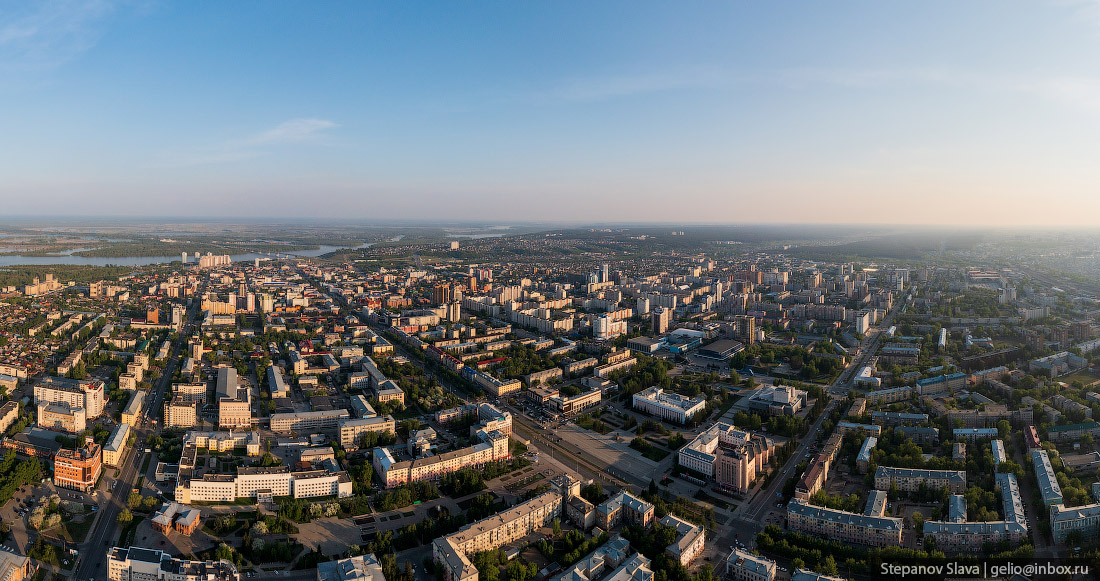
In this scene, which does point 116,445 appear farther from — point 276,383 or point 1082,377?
point 1082,377

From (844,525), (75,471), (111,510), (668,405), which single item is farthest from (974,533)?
(75,471)

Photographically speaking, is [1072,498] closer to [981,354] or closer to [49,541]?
[981,354]

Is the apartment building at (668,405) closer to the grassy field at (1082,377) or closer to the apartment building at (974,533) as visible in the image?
the apartment building at (974,533)

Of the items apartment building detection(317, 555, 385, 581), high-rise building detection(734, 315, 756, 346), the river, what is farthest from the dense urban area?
the river

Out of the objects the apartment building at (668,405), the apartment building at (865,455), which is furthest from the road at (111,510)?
the apartment building at (865,455)

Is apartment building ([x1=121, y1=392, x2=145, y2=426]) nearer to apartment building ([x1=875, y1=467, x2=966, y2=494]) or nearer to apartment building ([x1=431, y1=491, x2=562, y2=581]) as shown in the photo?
apartment building ([x1=431, y1=491, x2=562, y2=581])

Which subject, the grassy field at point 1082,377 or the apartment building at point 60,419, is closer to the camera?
the apartment building at point 60,419
